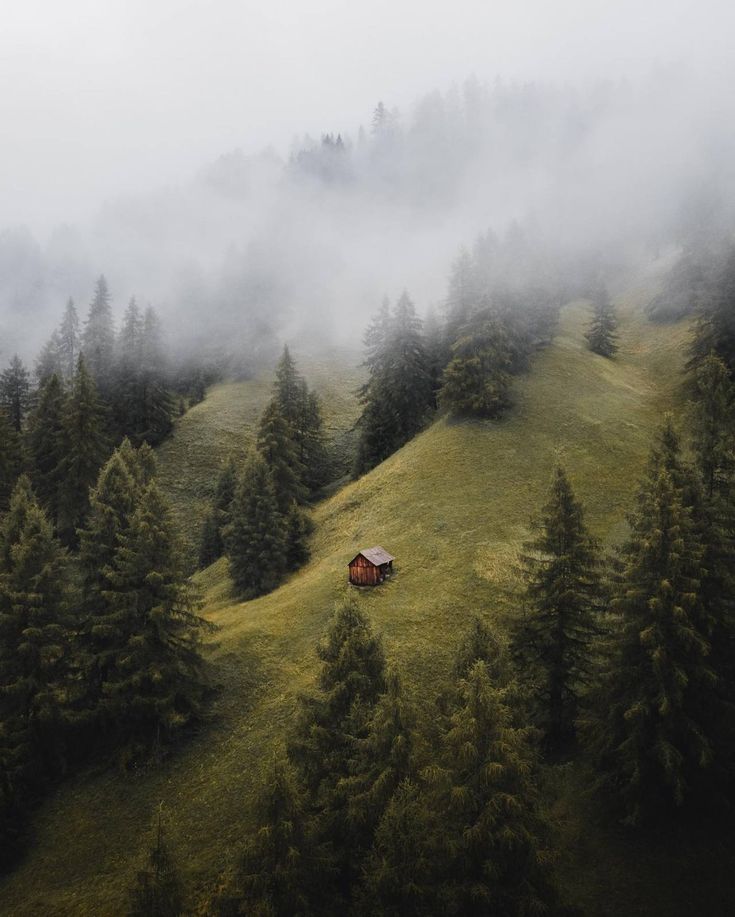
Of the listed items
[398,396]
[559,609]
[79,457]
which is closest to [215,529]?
[79,457]

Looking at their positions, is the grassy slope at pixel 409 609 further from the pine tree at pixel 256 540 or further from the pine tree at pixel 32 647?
the pine tree at pixel 32 647

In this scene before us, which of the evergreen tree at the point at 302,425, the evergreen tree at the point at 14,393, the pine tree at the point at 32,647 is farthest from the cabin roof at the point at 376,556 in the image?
the evergreen tree at the point at 14,393

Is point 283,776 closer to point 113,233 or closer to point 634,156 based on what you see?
point 634,156

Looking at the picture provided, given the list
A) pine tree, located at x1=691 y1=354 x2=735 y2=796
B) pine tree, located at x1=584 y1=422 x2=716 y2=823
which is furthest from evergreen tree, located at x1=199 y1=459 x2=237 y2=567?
pine tree, located at x1=691 y1=354 x2=735 y2=796

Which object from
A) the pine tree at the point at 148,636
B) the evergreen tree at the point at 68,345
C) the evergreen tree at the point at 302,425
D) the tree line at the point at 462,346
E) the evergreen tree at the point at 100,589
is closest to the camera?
the pine tree at the point at 148,636

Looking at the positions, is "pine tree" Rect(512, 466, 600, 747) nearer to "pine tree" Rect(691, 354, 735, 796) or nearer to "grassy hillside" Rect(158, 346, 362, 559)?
"pine tree" Rect(691, 354, 735, 796)

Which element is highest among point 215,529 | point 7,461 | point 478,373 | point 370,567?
point 478,373

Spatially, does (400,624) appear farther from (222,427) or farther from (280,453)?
(222,427)
